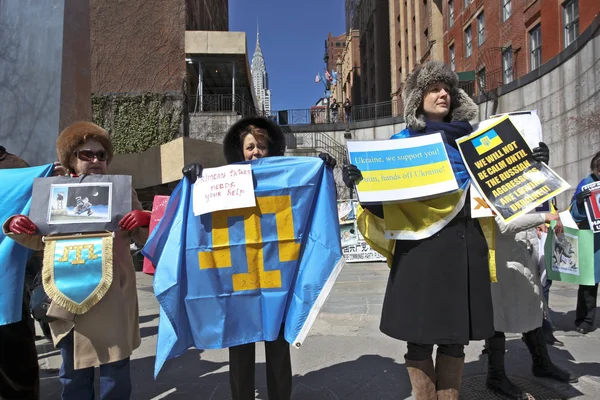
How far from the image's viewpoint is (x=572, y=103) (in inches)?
520

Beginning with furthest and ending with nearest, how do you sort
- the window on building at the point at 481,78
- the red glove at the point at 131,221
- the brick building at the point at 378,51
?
the brick building at the point at 378,51, the window on building at the point at 481,78, the red glove at the point at 131,221

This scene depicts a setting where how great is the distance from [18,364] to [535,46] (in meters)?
21.0

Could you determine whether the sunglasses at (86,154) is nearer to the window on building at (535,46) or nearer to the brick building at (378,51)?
the window on building at (535,46)

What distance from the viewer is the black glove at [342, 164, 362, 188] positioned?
2.44 metres

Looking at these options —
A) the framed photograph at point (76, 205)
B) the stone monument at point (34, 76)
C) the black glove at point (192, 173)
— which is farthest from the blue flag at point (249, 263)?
the stone monument at point (34, 76)

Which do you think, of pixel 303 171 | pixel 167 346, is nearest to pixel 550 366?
pixel 303 171

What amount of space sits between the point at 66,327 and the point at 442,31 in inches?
1185

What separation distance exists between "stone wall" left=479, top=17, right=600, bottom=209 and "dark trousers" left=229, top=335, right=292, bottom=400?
12.6 m

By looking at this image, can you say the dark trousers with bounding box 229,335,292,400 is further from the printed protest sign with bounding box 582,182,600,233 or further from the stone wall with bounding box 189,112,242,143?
the stone wall with bounding box 189,112,242,143

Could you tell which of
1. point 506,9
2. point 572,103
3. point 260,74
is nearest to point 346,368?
point 572,103

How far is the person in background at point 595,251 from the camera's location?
4.42m

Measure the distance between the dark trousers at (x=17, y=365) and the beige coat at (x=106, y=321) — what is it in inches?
24.7

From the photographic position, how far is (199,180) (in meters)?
2.65

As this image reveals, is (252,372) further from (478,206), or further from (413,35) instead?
(413,35)
